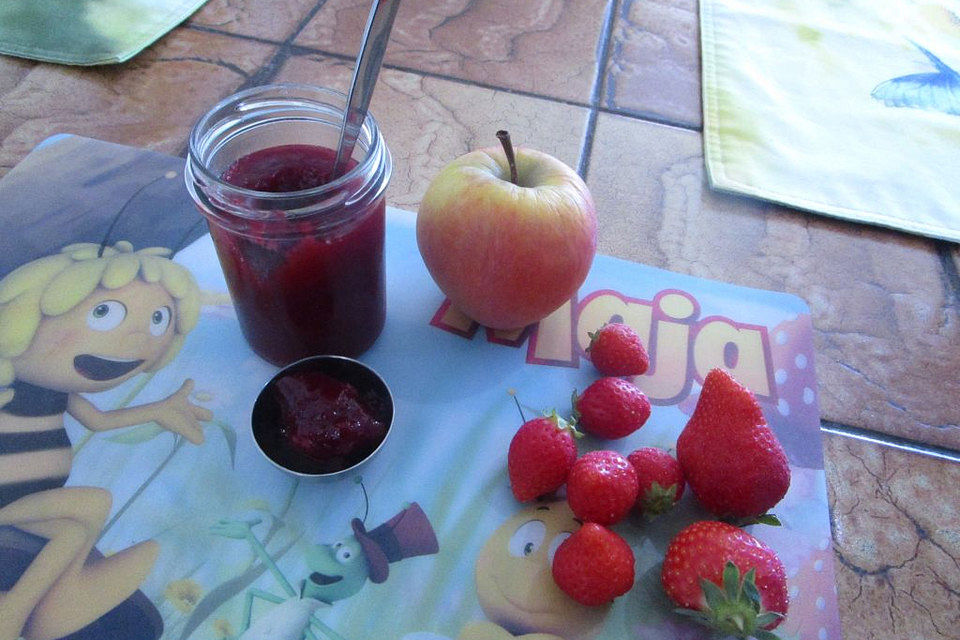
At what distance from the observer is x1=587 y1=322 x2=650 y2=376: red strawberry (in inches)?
26.9

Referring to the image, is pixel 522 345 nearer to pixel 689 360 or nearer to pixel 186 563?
pixel 689 360

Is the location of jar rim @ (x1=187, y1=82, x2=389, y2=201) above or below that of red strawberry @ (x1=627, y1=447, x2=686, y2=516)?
above

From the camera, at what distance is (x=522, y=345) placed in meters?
0.73

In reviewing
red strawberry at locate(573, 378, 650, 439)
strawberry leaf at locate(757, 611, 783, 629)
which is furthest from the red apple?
strawberry leaf at locate(757, 611, 783, 629)

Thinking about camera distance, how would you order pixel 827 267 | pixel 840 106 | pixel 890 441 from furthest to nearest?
1. pixel 840 106
2. pixel 827 267
3. pixel 890 441

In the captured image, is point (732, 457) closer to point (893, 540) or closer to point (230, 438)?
point (893, 540)

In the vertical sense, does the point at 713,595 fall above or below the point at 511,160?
below

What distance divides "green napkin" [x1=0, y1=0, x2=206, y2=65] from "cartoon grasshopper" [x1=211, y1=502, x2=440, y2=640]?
33.5 inches

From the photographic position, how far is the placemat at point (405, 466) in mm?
544

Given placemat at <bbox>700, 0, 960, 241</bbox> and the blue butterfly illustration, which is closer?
placemat at <bbox>700, 0, 960, 241</bbox>

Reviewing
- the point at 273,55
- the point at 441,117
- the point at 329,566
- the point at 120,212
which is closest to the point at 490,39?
the point at 441,117

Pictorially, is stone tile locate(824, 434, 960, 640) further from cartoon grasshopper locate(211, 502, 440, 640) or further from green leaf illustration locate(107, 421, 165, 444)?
green leaf illustration locate(107, 421, 165, 444)

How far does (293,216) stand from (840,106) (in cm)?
96

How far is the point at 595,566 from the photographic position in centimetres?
53
